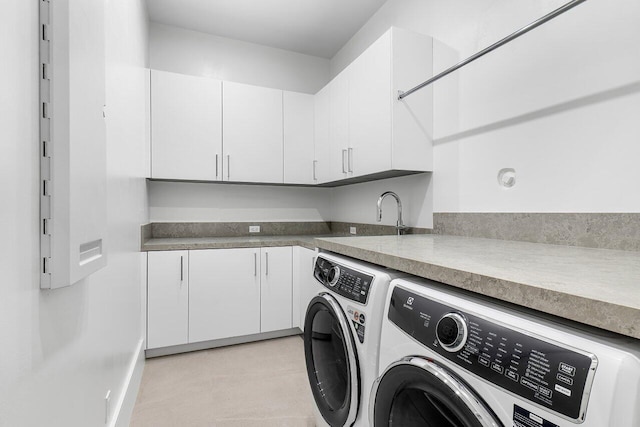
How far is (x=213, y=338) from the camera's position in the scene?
7.66 feet

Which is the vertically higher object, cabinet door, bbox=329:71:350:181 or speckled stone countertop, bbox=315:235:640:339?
cabinet door, bbox=329:71:350:181

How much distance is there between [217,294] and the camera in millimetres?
2340

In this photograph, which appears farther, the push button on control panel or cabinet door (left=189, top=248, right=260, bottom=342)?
cabinet door (left=189, top=248, right=260, bottom=342)

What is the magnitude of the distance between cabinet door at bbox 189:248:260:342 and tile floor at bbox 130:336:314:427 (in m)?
0.18

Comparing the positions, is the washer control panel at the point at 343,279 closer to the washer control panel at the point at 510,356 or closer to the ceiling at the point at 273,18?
the washer control panel at the point at 510,356

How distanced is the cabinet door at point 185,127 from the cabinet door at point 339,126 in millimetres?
966

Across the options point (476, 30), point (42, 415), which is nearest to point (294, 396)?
point (42, 415)

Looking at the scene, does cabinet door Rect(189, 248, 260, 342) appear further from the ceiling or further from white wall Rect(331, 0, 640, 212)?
the ceiling

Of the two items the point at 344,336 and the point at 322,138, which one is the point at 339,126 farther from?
the point at 344,336

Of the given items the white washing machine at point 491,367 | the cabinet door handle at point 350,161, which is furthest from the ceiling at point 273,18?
the white washing machine at point 491,367

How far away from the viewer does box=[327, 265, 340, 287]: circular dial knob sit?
1.19 metres

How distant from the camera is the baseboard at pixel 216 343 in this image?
7.42 ft

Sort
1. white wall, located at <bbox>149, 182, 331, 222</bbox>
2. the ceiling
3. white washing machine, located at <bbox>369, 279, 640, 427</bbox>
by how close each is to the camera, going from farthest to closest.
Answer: white wall, located at <bbox>149, 182, 331, 222</bbox> → the ceiling → white washing machine, located at <bbox>369, 279, 640, 427</bbox>

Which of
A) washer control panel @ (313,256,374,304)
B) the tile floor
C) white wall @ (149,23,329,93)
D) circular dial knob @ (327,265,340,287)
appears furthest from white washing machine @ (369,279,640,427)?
white wall @ (149,23,329,93)
